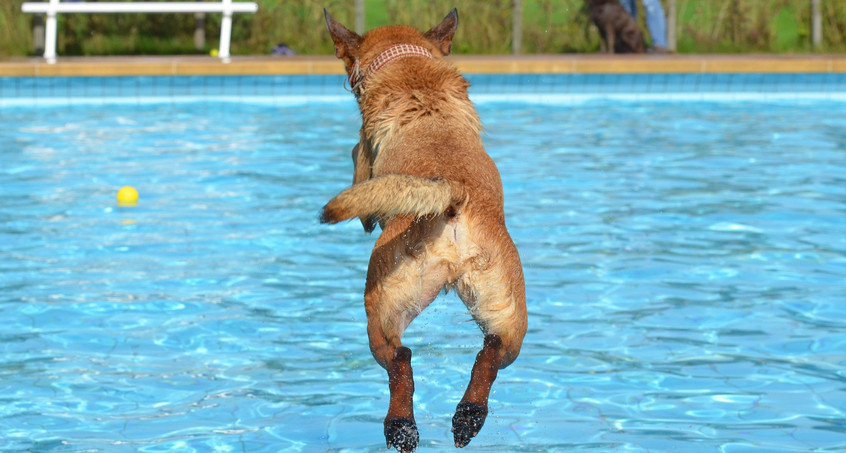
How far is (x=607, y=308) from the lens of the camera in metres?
5.23

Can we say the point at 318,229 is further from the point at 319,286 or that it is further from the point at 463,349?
the point at 463,349

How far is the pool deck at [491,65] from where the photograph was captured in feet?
41.2

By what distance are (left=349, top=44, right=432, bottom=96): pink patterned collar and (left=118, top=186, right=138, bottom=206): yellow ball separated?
403cm

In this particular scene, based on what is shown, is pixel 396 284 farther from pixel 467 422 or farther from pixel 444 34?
pixel 444 34

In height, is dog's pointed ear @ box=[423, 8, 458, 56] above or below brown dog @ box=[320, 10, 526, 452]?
above

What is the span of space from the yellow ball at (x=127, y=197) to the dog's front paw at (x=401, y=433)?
16.1ft

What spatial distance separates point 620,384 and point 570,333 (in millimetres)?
633

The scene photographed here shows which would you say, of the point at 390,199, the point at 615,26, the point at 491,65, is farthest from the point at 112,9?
the point at 390,199

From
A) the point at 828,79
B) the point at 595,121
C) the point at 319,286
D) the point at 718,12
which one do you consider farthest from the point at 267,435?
the point at 718,12

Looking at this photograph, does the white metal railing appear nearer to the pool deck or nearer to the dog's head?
the pool deck

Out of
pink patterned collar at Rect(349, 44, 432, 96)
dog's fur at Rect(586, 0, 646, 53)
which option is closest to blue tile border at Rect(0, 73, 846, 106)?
dog's fur at Rect(586, 0, 646, 53)

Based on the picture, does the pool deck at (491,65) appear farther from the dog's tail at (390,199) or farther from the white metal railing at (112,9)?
the dog's tail at (390,199)

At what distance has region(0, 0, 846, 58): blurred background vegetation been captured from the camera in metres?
14.7

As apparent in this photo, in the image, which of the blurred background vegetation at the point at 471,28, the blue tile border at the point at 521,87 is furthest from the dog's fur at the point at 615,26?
the blurred background vegetation at the point at 471,28
